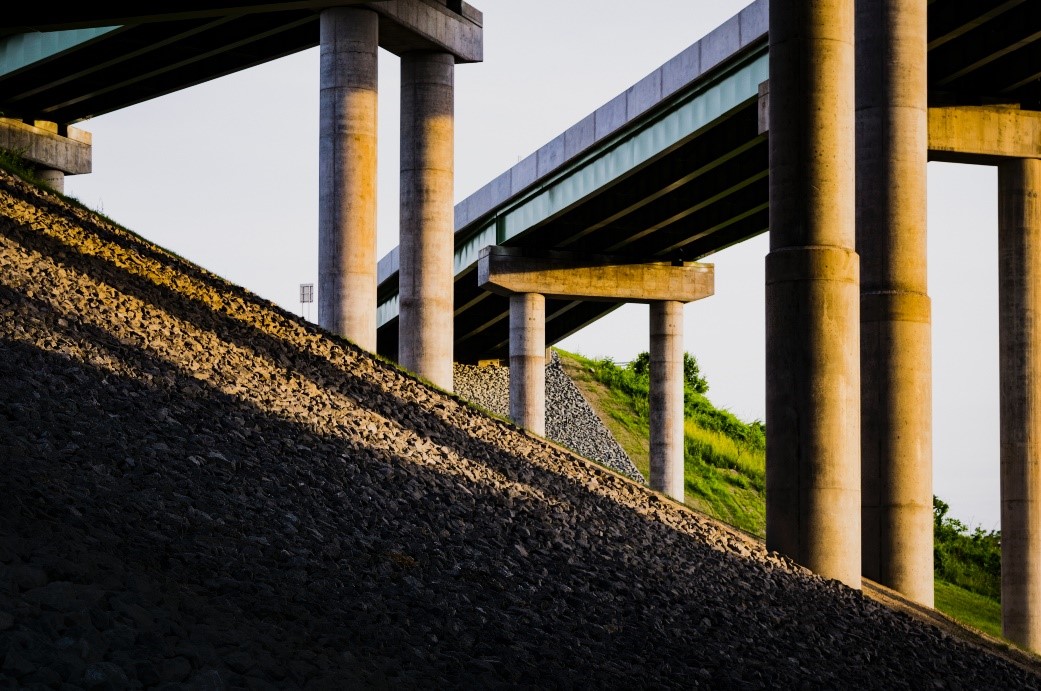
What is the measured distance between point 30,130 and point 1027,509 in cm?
3142

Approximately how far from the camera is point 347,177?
2539 cm

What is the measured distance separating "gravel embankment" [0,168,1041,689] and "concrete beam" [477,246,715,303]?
22.9 metres

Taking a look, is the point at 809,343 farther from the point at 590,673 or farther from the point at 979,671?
the point at 590,673

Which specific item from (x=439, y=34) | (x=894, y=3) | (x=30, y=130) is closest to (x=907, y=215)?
(x=894, y=3)

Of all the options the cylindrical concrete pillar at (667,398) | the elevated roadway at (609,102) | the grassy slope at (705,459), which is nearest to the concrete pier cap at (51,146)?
the elevated roadway at (609,102)

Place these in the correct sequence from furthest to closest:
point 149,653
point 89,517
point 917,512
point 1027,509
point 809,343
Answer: point 1027,509, point 917,512, point 809,343, point 89,517, point 149,653

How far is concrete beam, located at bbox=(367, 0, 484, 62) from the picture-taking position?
2686cm

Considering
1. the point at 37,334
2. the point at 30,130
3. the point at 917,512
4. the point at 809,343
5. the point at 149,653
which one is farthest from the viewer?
the point at 30,130

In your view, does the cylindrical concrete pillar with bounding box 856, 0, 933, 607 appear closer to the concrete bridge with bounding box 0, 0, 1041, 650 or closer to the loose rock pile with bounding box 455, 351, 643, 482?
the concrete bridge with bounding box 0, 0, 1041, 650

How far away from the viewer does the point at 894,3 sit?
68.6ft

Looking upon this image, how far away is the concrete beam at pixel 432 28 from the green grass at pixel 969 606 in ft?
56.4

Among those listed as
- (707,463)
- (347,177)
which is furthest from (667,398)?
(347,177)

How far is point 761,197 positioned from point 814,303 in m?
21.6

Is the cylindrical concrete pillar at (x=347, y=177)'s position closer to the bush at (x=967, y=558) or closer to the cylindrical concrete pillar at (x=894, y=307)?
the cylindrical concrete pillar at (x=894, y=307)
